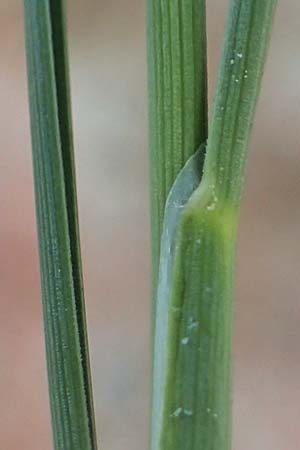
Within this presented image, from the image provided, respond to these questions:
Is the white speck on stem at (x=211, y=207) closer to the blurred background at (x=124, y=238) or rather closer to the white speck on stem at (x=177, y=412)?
the white speck on stem at (x=177, y=412)

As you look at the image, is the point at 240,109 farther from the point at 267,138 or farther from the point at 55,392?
the point at 267,138

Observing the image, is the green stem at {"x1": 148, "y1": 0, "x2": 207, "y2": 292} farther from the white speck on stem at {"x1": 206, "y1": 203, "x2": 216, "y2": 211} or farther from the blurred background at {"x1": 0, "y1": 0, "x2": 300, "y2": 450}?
the blurred background at {"x1": 0, "y1": 0, "x2": 300, "y2": 450}

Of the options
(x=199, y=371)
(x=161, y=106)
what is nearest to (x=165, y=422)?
(x=199, y=371)

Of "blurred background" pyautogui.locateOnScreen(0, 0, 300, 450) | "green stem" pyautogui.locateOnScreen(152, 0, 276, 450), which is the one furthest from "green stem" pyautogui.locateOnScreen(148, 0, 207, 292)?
"blurred background" pyautogui.locateOnScreen(0, 0, 300, 450)

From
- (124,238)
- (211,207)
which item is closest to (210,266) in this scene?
(211,207)

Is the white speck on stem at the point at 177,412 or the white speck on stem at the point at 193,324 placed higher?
the white speck on stem at the point at 193,324

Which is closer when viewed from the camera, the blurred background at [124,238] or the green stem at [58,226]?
the green stem at [58,226]

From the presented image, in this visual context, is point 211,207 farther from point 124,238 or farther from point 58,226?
point 124,238

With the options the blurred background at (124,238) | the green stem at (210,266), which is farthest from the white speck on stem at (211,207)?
the blurred background at (124,238)
